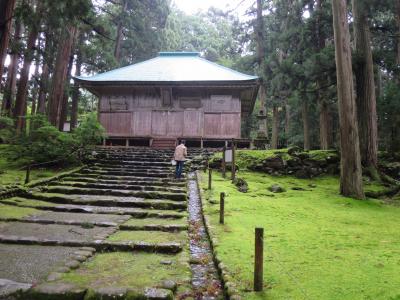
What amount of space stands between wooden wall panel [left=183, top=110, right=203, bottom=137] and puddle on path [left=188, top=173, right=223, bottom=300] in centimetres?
1071

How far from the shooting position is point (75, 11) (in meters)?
7.74

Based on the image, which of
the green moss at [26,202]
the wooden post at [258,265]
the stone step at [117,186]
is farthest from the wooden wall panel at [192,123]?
the wooden post at [258,265]

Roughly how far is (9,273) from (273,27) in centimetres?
2257

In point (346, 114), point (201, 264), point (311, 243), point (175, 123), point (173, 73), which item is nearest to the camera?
point (201, 264)

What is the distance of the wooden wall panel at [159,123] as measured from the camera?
18.2 metres

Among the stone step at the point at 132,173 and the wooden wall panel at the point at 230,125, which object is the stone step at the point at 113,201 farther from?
the wooden wall panel at the point at 230,125

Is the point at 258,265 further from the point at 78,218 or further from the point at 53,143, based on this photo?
the point at 53,143

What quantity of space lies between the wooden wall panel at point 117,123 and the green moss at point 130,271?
14051 millimetres

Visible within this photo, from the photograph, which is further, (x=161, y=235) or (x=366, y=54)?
(x=366, y=54)

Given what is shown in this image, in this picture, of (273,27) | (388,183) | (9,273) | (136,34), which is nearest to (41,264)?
(9,273)

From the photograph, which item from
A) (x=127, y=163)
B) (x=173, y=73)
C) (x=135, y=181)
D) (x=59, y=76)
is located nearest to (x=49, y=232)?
(x=135, y=181)

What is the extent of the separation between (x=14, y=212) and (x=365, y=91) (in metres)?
11.5

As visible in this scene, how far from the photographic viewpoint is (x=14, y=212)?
23.2 feet

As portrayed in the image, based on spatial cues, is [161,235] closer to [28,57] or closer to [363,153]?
[363,153]
